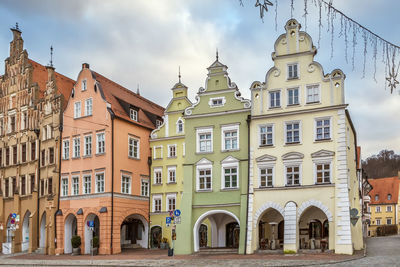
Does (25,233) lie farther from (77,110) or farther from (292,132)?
(292,132)

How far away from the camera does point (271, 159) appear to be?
36.1 meters

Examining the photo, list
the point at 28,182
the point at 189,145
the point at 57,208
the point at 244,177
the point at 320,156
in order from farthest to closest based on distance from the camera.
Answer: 1. the point at 28,182
2. the point at 57,208
3. the point at 189,145
4. the point at 244,177
5. the point at 320,156

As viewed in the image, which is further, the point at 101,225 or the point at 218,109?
the point at 101,225

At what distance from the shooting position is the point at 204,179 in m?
38.9

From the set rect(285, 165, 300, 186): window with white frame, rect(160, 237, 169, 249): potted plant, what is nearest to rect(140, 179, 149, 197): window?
rect(160, 237, 169, 249): potted plant

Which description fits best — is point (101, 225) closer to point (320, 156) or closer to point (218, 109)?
point (218, 109)

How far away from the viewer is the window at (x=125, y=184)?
43.8m

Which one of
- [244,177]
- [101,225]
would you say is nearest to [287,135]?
[244,177]

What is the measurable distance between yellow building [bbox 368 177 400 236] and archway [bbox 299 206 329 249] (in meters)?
57.5

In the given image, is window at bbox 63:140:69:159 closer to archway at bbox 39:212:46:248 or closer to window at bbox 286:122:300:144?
archway at bbox 39:212:46:248

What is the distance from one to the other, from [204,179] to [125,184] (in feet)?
28.6

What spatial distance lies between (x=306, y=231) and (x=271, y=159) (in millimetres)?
5823

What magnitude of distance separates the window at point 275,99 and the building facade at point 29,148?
21.1 metres

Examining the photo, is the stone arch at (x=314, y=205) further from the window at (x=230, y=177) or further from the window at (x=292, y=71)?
the window at (x=292, y=71)
